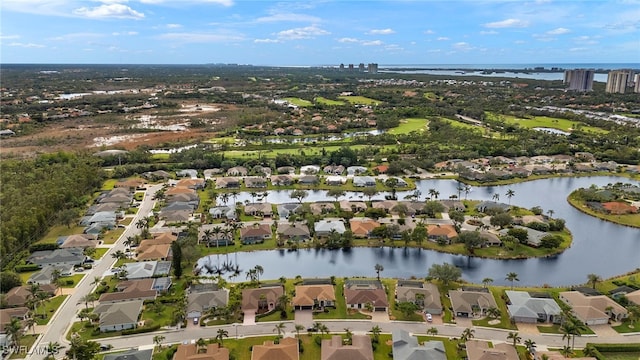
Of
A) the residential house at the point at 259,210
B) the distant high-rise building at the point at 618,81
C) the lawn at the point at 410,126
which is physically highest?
the distant high-rise building at the point at 618,81

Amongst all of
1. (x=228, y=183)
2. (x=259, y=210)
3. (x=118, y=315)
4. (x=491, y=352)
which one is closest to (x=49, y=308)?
(x=118, y=315)

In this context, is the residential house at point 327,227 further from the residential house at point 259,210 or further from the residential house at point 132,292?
the residential house at point 132,292

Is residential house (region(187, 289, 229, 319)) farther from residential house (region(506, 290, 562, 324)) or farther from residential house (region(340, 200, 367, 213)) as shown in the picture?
residential house (region(506, 290, 562, 324))

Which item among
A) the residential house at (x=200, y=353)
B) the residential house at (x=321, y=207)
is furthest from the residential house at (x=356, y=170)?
the residential house at (x=200, y=353)

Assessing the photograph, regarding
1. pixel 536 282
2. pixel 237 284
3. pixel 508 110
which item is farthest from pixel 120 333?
pixel 508 110

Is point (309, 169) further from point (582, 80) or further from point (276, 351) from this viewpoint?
point (582, 80)
